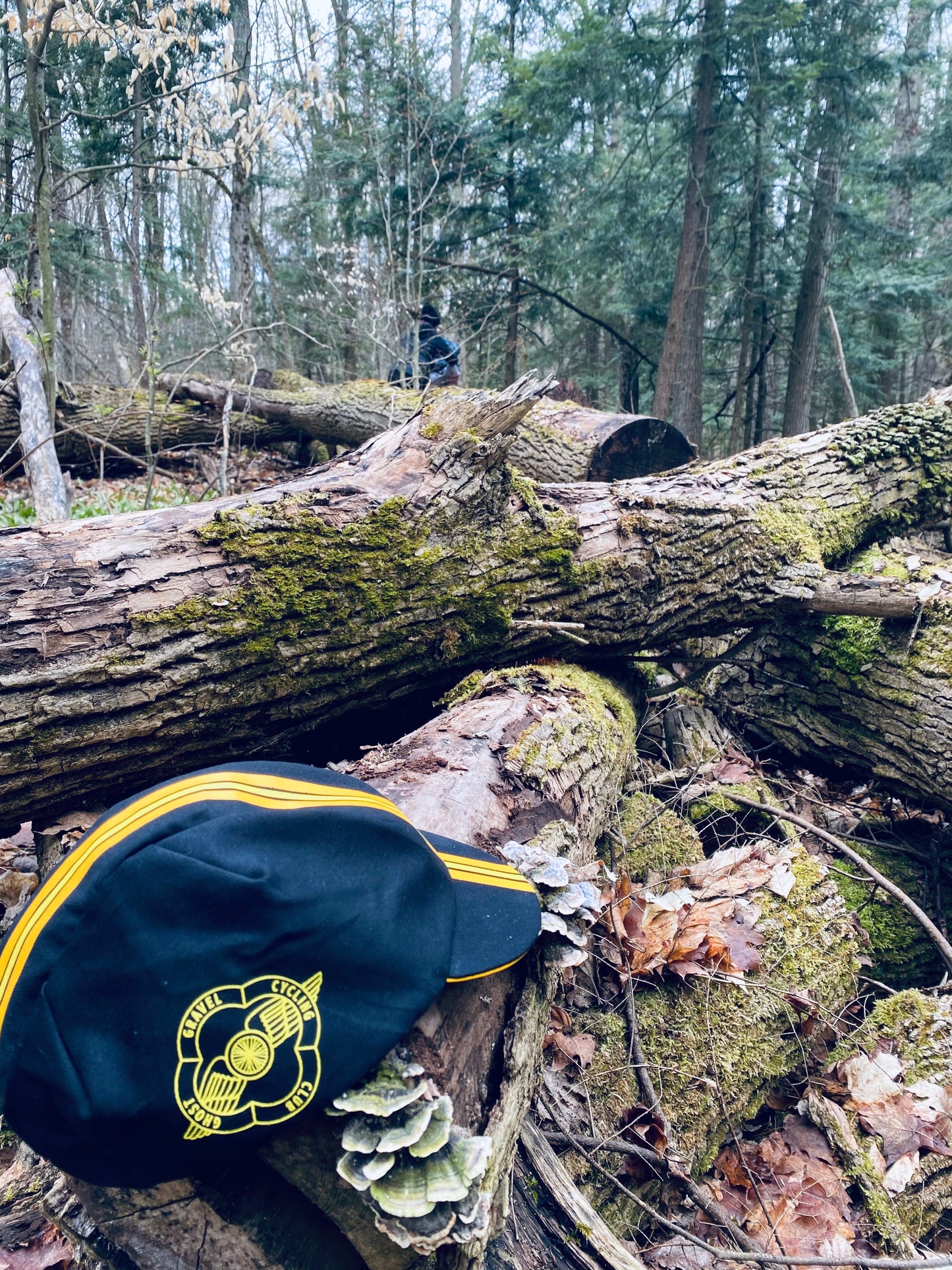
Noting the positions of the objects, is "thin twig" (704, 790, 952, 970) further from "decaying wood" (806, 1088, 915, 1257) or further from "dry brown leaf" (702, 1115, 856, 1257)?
"dry brown leaf" (702, 1115, 856, 1257)

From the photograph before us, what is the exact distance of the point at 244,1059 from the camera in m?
1.14

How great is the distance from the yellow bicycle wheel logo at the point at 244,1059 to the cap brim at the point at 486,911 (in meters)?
0.29

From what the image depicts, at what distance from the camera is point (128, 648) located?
2.09 m

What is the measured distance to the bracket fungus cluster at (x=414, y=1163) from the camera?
41.6 inches

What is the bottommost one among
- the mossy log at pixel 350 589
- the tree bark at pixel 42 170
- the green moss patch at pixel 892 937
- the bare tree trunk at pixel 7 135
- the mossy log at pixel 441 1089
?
the green moss patch at pixel 892 937

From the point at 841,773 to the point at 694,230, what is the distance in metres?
8.63

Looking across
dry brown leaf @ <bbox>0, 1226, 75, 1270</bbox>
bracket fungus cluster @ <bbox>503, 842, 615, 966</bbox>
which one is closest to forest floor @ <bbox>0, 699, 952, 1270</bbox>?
dry brown leaf @ <bbox>0, 1226, 75, 1270</bbox>

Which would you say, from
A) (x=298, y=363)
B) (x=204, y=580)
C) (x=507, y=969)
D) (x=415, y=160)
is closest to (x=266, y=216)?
(x=298, y=363)

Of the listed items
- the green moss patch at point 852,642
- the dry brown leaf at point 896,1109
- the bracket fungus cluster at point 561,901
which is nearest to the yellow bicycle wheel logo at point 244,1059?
the bracket fungus cluster at point 561,901

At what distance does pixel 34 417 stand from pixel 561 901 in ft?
19.6

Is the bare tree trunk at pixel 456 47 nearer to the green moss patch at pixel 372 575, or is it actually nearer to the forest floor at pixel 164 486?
the forest floor at pixel 164 486

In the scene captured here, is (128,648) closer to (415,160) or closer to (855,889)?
(855,889)

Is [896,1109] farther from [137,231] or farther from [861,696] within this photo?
[137,231]

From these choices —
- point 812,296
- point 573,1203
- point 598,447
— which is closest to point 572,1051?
point 573,1203
